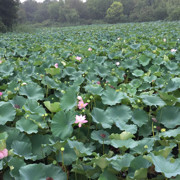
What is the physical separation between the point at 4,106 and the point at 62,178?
22.9 inches

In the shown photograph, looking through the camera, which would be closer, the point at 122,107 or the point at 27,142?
the point at 27,142

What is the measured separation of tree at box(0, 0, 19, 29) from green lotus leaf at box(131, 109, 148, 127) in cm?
1372

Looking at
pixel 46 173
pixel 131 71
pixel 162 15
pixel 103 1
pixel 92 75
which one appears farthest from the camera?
pixel 103 1

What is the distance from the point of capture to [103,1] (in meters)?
37.3

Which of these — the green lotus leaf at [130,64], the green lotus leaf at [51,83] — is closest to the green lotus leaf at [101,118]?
the green lotus leaf at [51,83]

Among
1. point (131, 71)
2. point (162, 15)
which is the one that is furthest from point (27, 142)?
point (162, 15)

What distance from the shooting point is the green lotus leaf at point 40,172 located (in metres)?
0.76

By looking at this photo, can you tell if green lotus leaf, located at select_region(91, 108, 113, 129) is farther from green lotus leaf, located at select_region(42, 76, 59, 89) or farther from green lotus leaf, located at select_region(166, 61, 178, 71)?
green lotus leaf, located at select_region(166, 61, 178, 71)

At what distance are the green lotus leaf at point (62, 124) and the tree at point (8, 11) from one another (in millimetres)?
13667

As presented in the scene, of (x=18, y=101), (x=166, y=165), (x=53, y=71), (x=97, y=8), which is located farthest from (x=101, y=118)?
(x=97, y=8)

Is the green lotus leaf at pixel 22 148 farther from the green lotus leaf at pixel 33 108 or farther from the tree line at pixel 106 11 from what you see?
the tree line at pixel 106 11

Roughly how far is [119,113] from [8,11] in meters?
14.5

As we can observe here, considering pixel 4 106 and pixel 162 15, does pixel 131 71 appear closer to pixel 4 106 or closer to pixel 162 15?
pixel 4 106

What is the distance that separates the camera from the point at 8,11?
1320cm
